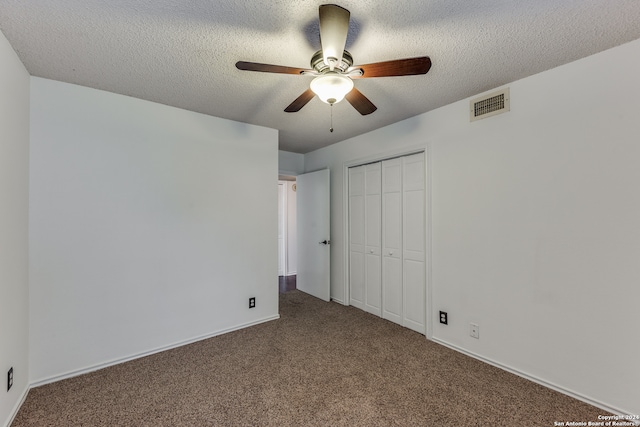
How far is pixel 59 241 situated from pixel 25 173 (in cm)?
55

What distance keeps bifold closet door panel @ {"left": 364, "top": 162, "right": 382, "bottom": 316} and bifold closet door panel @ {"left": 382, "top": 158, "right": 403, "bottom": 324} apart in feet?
0.21

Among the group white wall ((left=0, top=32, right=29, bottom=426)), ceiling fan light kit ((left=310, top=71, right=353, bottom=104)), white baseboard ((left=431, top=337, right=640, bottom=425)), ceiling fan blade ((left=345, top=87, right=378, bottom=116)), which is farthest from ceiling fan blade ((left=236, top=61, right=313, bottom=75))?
white baseboard ((left=431, top=337, right=640, bottom=425))

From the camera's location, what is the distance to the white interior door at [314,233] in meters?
4.03

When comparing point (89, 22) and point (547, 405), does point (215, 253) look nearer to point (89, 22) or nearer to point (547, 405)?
point (89, 22)

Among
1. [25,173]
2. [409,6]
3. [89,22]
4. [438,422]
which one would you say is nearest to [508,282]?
[438,422]

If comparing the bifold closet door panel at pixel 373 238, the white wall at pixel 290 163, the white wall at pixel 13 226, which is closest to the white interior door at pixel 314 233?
the white wall at pixel 290 163

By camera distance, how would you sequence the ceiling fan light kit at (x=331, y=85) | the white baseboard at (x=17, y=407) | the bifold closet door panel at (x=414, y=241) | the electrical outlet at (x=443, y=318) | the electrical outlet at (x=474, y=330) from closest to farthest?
the ceiling fan light kit at (x=331, y=85) → the white baseboard at (x=17, y=407) → the electrical outlet at (x=474, y=330) → the electrical outlet at (x=443, y=318) → the bifold closet door panel at (x=414, y=241)

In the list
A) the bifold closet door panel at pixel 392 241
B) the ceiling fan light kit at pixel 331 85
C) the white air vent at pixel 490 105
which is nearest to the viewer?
the ceiling fan light kit at pixel 331 85

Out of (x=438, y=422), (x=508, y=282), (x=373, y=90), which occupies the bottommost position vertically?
(x=438, y=422)

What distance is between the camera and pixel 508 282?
2219 millimetres

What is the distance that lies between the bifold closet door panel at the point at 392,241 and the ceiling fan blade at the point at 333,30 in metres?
1.98

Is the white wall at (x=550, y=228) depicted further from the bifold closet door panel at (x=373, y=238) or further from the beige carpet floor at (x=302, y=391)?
the bifold closet door panel at (x=373, y=238)

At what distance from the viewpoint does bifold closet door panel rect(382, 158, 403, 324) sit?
126 inches

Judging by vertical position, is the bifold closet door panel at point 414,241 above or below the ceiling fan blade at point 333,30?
below
